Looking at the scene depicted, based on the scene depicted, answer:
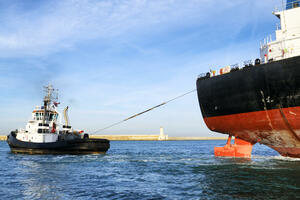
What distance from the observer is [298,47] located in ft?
66.4

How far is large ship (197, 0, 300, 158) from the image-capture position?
18.4 m

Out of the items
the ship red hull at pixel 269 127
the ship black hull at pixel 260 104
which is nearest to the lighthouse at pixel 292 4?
the ship black hull at pixel 260 104

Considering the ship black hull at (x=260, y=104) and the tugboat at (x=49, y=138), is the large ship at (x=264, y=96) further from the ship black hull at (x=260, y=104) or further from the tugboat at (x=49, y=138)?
the tugboat at (x=49, y=138)

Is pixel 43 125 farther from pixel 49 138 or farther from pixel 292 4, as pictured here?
pixel 292 4

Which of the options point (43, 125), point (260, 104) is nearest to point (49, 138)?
point (43, 125)

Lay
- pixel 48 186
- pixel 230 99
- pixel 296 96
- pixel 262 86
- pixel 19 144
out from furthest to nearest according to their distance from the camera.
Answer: pixel 19 144
pixel 230 99
pixel 262 86
pixel 296 96
pixel 48 186

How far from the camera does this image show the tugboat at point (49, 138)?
31.6 m

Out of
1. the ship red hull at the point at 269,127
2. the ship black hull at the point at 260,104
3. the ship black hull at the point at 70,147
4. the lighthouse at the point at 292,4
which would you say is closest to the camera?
the ship black hull at the point at 260,104

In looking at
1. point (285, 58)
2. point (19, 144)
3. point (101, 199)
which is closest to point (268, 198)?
point (101, 199)

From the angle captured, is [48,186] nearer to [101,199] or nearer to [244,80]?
[101,199]

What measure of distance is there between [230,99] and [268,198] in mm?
12163

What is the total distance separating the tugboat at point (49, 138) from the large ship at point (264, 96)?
50.2 feet

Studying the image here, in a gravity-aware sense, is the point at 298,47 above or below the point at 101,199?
above

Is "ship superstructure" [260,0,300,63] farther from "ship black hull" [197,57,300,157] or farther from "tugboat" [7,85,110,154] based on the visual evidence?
"tugboat" [7,85,110,154]
